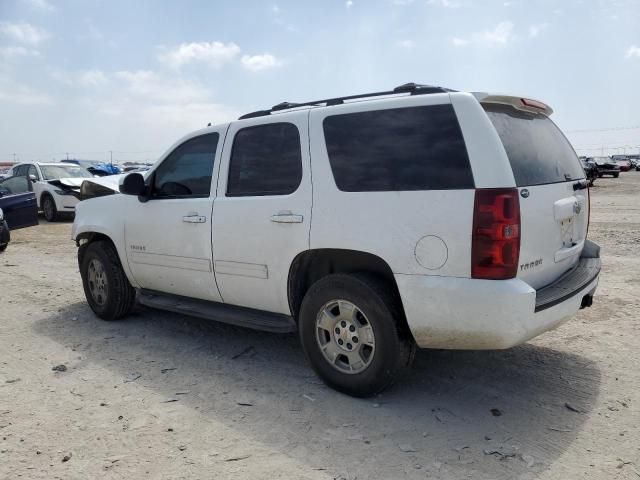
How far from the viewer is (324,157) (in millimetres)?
3766

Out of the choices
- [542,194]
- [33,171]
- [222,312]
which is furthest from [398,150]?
[33,171]

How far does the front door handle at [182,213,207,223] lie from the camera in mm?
4422

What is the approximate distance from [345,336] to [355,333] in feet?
0.29

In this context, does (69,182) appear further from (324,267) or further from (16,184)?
(324,267)

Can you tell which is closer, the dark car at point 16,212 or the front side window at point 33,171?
the dark car at point 16,212

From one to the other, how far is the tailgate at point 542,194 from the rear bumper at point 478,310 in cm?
15

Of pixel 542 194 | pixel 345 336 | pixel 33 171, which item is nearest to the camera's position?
pixel 542 194

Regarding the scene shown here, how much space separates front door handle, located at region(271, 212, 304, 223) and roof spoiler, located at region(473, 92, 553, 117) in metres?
1.43

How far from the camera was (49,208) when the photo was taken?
1551cm

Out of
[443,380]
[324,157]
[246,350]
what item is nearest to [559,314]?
[443,380]

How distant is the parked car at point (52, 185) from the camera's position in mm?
15150

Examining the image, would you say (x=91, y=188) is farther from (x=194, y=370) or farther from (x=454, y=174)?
(x=454, y=174)

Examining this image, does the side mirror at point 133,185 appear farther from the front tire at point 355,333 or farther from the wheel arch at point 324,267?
the front tire at point 355,333

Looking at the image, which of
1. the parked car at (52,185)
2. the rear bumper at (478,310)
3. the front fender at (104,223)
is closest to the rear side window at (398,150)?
the rear bumper at (478,310)
